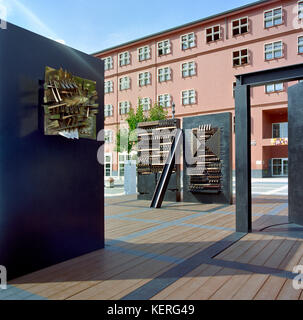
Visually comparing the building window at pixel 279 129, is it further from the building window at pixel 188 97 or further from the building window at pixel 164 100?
the building window at pixel 164 100

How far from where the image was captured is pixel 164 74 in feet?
99.2

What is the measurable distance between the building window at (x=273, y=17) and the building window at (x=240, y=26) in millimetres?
1676

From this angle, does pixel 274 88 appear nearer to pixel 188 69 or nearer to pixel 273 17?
pixel 273 17

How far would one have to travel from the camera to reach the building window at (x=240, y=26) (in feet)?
84.1

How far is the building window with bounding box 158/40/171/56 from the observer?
98.1ft

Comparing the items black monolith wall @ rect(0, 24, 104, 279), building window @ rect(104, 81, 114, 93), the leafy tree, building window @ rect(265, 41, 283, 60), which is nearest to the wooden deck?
black monolith wall @ rect(0, 24, 104, 279)

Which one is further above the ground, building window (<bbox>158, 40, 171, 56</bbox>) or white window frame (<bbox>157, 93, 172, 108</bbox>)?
building window (<bbox>158, 40, 171, 56</bbox>)

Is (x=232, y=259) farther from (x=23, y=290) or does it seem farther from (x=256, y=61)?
(x=256, y=61)

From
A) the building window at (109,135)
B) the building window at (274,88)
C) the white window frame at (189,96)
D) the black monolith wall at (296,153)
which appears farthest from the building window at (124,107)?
the black monolith wall at (296,153)

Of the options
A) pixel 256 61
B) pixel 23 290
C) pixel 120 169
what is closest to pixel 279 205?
pixel 23 290

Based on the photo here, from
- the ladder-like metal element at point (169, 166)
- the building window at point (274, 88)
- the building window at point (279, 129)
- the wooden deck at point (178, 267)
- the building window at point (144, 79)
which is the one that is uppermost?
the building window at point (144, 79)

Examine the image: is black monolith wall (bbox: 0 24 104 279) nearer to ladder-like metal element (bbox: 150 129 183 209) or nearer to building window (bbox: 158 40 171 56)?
ladder-like metal element (bbox: 150 129 183 209)

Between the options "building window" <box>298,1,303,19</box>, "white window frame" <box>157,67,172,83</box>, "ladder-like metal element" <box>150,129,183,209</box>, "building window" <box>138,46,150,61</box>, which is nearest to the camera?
"ladder-like metal element" <box>150,129,183,209</box>

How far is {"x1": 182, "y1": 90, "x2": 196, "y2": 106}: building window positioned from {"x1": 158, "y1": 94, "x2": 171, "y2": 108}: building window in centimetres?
163
